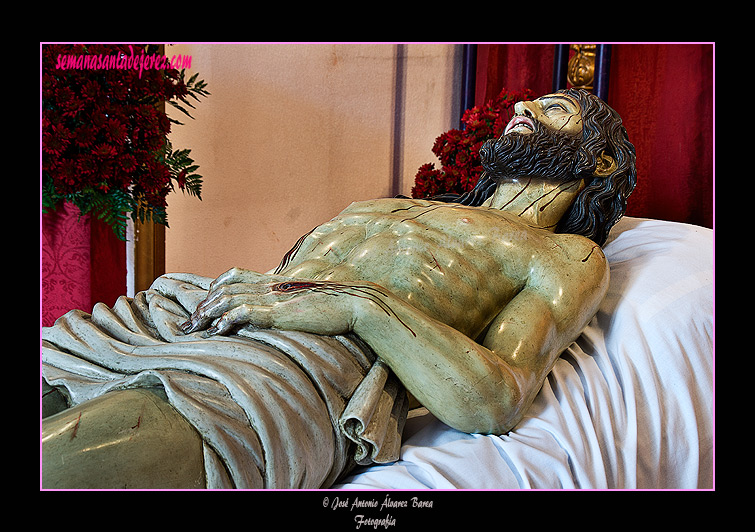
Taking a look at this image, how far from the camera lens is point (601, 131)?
1809mm

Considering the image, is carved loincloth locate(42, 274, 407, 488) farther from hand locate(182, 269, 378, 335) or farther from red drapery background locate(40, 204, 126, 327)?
red drapery background locate(40, 204, 126, 327)

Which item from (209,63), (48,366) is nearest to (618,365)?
(48,366)

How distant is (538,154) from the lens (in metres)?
1.76

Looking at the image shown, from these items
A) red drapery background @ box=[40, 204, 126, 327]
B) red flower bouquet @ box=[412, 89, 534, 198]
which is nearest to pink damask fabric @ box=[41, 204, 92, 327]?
red drapery background @ box=[40, 204, 126, 327]

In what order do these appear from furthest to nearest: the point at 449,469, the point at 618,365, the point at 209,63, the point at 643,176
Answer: the point at 209,63, the point at 643,176, the point at 618,365, the point at 449,469

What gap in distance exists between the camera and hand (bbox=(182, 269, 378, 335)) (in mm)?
1332

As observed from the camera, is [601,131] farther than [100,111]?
No

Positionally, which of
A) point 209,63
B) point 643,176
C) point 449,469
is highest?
point 209,63

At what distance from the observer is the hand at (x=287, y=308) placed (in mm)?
1332

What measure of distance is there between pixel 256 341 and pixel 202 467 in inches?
12.0

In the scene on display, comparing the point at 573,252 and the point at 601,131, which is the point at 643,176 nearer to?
the point at 601,131
